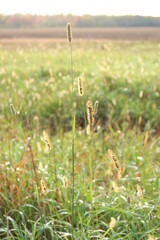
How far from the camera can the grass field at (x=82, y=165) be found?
76.3 inches

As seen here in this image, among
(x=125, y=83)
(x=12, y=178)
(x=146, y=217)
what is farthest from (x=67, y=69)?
(x=146, y=217)

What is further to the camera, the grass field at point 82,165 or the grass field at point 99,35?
the grass field at point 99,35

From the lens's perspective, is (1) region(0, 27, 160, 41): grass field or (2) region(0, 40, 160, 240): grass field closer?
(2) region(0, 40, 160, 240): grass field

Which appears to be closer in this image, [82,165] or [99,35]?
[82,165]

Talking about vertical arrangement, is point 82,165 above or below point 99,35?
above

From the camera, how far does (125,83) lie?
602cm

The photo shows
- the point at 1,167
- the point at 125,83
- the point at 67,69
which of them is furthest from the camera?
the point at 67,69

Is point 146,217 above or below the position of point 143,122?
above

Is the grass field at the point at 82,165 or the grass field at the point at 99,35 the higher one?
the grass field at the point at 82,165

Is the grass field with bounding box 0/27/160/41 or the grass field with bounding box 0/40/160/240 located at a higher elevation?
the grass field with bounding box 0/40/160/240

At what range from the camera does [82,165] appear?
2.76 m

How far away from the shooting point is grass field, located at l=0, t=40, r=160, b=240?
1.94 meters

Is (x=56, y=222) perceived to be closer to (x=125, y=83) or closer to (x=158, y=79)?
(x=125, y=83)

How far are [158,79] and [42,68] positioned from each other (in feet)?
9.16
